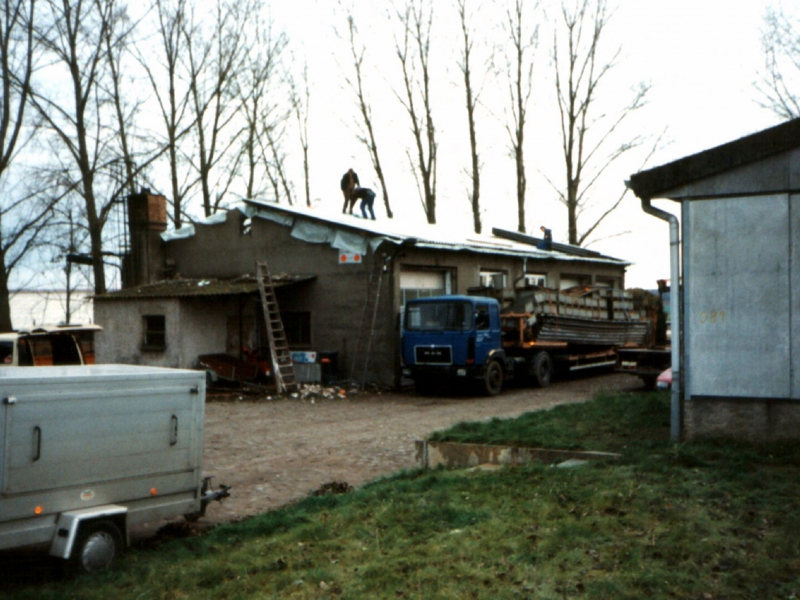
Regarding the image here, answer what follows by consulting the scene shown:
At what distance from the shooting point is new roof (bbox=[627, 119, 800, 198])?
9.56m

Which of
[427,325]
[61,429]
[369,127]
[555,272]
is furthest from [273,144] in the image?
[61,429]

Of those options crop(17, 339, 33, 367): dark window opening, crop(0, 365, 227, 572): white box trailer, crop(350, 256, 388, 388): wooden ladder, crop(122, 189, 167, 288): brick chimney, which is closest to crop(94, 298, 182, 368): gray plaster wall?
crop(122, 189, 167, 288): brick chimney

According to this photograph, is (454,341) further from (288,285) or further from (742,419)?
(742,419)

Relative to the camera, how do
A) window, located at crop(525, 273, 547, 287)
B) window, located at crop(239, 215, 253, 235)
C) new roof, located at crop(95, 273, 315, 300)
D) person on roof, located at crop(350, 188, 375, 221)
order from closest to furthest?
1. new roof, located at crop(95, 273, 315, 300)
2. window, located at crop(239, 215, 253, 235)
3. window, located at crop(525, 273, 547, 287)
4. person on roof, located at crop(350, 188, 375, 221)

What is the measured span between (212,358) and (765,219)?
56.5 feet

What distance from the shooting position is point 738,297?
32.2ft

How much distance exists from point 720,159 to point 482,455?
4405 millimetres

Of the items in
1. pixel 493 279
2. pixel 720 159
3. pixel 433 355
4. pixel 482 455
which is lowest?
pixel 482 455

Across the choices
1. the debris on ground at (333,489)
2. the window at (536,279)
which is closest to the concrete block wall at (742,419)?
the debris on ground at (333,489)

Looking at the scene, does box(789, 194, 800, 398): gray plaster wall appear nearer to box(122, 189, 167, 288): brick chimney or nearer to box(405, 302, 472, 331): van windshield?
box(405, 302, 472, 331): van windshield

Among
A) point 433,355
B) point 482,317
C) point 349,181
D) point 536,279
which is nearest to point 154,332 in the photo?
point 433,355

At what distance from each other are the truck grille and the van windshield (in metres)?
0.48

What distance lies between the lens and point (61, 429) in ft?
22.3

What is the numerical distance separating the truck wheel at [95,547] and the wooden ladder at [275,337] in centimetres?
1434
